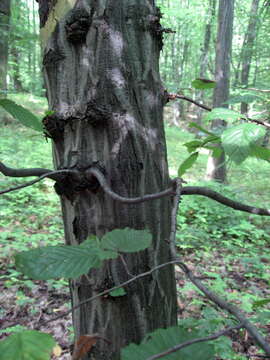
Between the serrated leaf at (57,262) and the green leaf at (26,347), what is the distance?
87mm

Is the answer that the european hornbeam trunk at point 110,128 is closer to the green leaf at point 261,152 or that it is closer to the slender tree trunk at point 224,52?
the green leaf at point 261,152

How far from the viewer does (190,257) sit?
349 cm

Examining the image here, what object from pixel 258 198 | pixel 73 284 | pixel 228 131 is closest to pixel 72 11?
pixel 228 131

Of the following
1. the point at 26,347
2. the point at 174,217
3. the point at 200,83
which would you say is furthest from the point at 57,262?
the point at 200,83

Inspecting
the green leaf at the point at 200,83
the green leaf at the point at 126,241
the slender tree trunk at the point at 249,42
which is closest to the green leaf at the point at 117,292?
the green leaf at the point at 126,241

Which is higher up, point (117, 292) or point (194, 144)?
point (194, 144)

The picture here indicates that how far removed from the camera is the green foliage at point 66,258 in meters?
0.48

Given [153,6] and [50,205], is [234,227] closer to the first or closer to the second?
[50,205]

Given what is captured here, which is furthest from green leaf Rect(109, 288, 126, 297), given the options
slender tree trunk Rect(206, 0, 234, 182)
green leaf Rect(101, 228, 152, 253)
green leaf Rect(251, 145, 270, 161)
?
slender tree trunk Rect(206, 0, 234, 182)

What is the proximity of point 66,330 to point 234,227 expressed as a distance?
2.94 metres

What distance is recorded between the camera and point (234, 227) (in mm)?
4258

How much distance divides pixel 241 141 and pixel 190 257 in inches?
117

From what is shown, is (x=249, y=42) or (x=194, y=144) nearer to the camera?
(x=194, y=144)

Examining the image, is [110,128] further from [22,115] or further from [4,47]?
[4,47]
